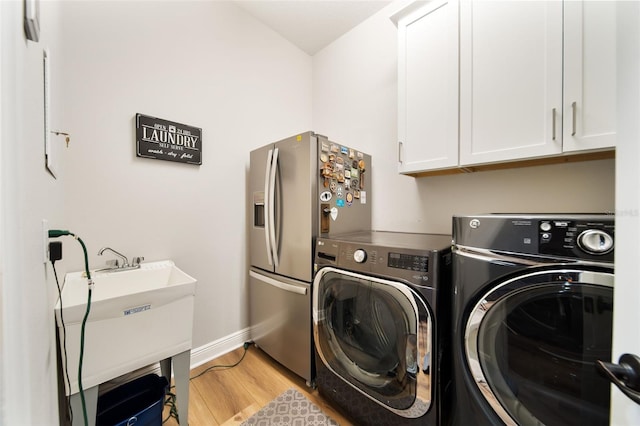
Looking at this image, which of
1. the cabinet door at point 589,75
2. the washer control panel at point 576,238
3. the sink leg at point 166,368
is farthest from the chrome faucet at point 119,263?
the cabinet door at point 589,75

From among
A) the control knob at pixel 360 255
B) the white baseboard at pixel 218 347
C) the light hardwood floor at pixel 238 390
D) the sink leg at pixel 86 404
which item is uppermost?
the control knob at pixel 360 255

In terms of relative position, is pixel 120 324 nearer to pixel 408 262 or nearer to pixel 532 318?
pixel 408 262

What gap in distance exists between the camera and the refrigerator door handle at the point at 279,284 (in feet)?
4.99

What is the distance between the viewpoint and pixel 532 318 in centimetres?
78

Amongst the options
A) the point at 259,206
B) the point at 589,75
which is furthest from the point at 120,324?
the point at 589,75

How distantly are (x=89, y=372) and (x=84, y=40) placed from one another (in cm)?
176

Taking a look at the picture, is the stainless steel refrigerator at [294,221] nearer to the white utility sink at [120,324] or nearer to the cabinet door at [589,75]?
the white utility sink at [120,324]

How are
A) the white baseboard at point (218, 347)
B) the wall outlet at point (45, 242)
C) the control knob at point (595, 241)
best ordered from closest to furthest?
the control knob at point (595, 241)
the wall outlet at point (45, 242)
the white baseboard at point (218, 347)

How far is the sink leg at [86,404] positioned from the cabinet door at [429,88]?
194 cm

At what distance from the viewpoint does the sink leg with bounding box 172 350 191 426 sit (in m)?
1.21

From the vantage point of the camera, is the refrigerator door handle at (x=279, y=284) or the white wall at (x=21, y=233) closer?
the white wall at (x=21, y=233)

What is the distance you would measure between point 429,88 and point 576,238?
113 centimetres

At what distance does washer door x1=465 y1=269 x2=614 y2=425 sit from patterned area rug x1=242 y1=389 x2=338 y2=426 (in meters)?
0.92

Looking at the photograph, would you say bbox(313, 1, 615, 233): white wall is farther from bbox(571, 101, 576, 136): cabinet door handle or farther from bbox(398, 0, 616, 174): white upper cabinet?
bbox(571, 101, 576, 136): cabinet door handle
